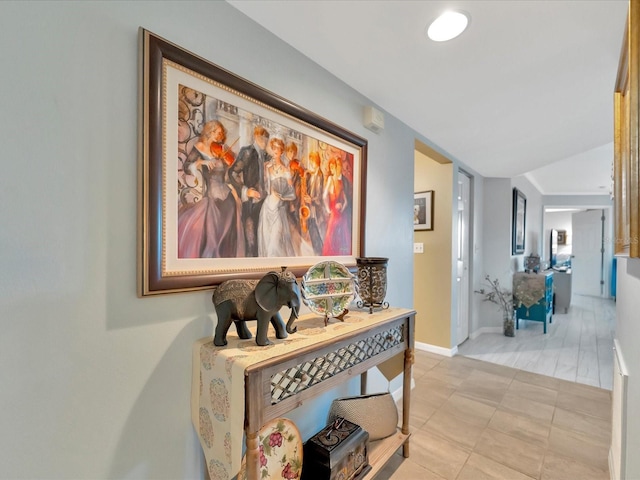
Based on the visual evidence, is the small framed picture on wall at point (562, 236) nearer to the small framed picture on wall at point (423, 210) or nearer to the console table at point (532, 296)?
the console table at point (532, 296)

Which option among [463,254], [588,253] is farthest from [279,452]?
[588,253]

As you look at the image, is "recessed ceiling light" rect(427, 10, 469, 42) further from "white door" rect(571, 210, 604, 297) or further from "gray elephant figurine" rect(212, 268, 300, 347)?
"white door" rect(571, 210, 604, 297)

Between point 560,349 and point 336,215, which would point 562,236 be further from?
point 336,215

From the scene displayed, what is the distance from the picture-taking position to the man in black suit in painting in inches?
49.9

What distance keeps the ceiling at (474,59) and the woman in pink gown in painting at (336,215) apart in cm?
57

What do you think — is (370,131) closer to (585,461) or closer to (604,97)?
(604,97)

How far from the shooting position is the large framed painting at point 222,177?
1010mm

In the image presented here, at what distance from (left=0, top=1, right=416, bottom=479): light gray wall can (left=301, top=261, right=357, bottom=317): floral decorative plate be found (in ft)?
1.44

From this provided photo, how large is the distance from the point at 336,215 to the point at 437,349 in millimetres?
2391

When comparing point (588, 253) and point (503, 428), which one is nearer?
point (503, 428)

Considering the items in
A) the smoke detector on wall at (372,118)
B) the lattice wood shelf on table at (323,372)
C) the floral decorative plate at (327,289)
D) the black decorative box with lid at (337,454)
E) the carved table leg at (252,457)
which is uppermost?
the smoke detector on wall at (372,118)

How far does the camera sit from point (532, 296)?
13.4ft

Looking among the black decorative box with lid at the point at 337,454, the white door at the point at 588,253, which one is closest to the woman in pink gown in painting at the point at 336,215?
the black decorative box with lid at the point at 337,454

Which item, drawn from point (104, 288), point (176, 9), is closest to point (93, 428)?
point (104, 288)
